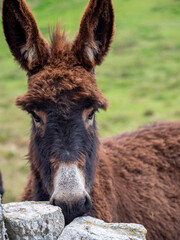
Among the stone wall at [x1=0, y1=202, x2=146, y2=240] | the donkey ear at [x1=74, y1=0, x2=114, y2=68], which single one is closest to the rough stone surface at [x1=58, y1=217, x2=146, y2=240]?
the stone wall at [x1=0, y1=202, x2=146, y2=240]

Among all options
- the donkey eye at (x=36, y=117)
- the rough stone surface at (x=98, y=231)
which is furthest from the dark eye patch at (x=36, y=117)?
the rough stone surface at (x=98, y=231)

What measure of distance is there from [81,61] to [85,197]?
5.06 ft

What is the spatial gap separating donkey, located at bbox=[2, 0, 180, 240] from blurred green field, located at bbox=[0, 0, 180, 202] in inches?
18.8

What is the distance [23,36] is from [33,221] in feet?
7.37

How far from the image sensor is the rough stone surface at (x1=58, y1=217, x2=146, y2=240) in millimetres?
3113

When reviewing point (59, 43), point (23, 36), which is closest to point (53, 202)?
point (59, 43)

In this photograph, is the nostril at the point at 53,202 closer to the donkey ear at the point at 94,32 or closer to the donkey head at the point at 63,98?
the donkey head at the point at 63,98

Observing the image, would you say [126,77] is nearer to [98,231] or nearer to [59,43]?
[59,43]

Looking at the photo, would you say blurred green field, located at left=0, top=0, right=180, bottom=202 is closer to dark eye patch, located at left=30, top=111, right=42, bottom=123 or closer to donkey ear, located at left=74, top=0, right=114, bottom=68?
donkey ear, located at left=74, top=0, right=114, bottom=68

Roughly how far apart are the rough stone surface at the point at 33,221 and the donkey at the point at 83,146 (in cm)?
18

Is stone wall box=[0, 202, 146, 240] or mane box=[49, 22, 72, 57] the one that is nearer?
stone wall box=[0, 202, 146, 240]

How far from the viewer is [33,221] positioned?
120 inches

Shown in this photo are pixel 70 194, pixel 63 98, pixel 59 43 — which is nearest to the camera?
pixel 70 194

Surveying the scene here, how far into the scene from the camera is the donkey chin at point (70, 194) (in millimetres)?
3396
